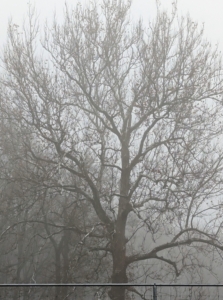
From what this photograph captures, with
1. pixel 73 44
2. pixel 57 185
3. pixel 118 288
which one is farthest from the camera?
pixel 73 44

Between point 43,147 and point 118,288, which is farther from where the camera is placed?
point 43,147

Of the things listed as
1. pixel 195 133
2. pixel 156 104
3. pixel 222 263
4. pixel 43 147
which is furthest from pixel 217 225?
pixel 43 147

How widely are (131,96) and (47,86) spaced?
116 inches

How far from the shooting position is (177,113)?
17.1 m

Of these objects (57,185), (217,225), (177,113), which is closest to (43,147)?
(57,185)

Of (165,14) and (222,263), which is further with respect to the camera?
(165,14)

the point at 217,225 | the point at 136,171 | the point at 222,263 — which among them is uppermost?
the point at 136,171

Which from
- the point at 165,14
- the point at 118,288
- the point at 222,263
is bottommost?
the point at 118,288

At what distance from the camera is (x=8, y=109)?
685 inches

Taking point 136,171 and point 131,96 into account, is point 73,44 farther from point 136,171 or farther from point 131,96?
point 136,171

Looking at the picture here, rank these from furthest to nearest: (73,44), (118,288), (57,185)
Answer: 1. (73,44)
2. (57,185)
3. (118,288)

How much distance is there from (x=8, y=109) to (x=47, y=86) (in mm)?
1521

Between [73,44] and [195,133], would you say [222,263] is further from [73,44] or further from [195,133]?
[73,44]

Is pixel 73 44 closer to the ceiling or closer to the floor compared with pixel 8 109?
closer to the ceiling
